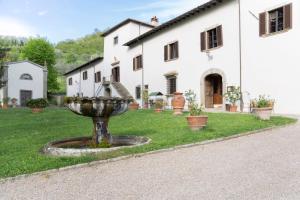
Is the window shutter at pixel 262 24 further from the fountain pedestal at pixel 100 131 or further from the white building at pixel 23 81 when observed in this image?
Result: the white building at pixel 23 81

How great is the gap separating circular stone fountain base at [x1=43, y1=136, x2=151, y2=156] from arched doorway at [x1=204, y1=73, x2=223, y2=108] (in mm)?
11743

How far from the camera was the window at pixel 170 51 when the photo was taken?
2207 cm

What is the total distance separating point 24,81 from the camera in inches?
1298

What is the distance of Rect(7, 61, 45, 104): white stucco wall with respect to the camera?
31984mm

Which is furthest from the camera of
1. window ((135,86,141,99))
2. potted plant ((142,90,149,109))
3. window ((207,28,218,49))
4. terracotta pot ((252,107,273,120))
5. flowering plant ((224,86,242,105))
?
window ((135,86,141,99))

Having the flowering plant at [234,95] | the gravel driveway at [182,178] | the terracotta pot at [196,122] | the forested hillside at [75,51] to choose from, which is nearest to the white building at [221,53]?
the flowering plant at [234,95]

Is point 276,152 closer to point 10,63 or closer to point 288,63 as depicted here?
point 288,63

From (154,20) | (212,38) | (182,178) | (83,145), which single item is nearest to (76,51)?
(154,20)

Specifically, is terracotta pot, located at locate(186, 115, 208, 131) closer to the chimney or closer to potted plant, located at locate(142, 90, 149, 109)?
potted plant, located at locate(142, 90, 149, 109)

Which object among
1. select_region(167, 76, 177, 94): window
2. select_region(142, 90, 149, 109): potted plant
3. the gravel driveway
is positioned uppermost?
select_region(167, 76, 177, 94): window

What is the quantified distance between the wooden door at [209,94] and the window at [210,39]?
203cm

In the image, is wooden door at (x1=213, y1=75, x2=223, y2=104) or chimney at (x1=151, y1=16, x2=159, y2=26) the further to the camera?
chimney at (x1=151, y1=16, x2=159, y2=26)

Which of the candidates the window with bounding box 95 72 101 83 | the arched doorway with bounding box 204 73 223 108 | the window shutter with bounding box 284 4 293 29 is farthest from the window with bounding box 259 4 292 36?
the window with bounding box 95 72 101 83

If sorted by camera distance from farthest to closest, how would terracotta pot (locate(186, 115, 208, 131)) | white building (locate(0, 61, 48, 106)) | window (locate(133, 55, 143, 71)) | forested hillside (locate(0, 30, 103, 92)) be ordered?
1. forested hillside (locate(0, 30, 103, 92))
2. white building (locate(0, 61, 48, 106))
3. window (locate(133, 55, 143, 71))
4. terracotta pot (locate(186, 115, 208, 131))
